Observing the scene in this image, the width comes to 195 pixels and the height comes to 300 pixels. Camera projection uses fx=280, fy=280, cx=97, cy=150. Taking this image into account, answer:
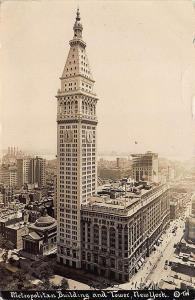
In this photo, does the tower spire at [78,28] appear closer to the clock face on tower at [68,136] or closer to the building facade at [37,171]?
the clock face on tower at [68,136]

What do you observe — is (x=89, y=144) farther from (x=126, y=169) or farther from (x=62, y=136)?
(x=126, y=169)

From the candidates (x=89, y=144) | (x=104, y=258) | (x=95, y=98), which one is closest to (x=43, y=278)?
(x=104, y=258)

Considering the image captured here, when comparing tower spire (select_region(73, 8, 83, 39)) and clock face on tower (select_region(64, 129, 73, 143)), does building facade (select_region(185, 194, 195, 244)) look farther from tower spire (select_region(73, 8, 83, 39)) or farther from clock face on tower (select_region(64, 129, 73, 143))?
tower spire (select_region(73, 8, 83, 39))

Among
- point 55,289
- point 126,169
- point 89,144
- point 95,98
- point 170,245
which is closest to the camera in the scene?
point 55,289

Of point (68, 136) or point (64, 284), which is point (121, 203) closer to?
point (68, 136)

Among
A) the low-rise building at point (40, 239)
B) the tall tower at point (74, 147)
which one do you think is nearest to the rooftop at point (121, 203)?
the tall tower at point (74, 147)
